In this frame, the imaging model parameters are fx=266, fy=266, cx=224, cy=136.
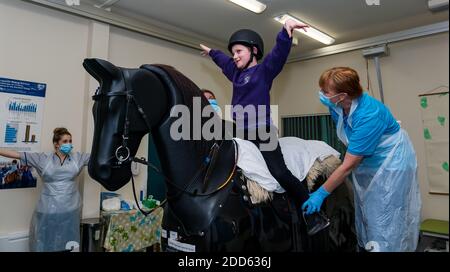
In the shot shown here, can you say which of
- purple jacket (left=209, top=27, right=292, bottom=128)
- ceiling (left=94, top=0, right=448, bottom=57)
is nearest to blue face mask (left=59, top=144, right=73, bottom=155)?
ceiling (left=94, top=0, right=448, bottom=57)

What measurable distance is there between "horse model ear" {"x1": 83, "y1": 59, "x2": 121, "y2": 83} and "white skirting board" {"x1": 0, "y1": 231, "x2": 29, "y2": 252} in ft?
4.94

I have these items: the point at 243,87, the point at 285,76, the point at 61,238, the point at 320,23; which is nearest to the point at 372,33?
the point at 320,23

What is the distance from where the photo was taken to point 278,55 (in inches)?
34.1

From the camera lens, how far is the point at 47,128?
1.85m

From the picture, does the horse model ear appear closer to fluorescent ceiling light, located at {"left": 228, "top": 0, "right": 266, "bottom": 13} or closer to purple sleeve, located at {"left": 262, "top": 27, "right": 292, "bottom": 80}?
purple sleeve, located at {"left": 262, "top": 27, "right": 292, "bottom": 80}

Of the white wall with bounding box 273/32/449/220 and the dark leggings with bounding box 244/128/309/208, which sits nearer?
the dark leggings with bounding box 244/128/309/208

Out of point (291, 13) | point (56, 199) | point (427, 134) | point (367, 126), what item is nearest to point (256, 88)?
point (367, 126)

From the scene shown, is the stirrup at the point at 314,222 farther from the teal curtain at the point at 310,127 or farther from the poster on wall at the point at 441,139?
the teal curtain at the point at 310,127

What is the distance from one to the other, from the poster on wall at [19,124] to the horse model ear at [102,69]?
1457 millimetres

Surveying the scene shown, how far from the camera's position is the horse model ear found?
63 centimetres

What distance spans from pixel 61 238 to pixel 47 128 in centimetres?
76

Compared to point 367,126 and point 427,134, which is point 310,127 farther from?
point 427,134

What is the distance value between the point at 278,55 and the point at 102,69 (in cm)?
53

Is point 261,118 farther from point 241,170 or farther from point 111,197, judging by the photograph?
point 111,197
